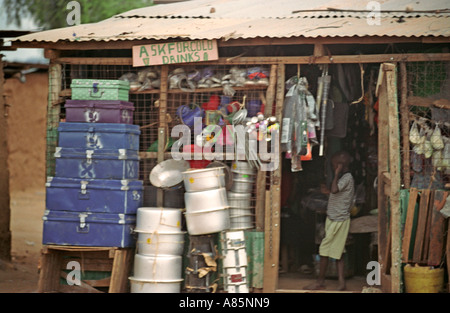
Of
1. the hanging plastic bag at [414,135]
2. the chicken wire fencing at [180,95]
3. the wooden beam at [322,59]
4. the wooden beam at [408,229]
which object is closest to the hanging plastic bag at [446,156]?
the hanging plastic bag at [414,135]

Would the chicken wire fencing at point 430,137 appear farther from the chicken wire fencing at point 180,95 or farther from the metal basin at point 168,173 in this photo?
the metal basin at point 168,173

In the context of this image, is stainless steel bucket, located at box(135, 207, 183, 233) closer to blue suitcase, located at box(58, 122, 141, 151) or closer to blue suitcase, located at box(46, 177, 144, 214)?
blue suitcase, located at box(46, 177, 144, 214)

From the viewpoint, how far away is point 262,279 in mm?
8555

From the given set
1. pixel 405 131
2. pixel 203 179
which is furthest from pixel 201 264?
pixel 405 131

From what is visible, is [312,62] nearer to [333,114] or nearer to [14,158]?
[333,114]

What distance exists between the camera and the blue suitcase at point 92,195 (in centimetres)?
856

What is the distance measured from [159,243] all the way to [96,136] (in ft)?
4.81

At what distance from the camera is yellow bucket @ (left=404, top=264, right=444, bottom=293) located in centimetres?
772

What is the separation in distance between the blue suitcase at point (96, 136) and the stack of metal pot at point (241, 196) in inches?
51.0

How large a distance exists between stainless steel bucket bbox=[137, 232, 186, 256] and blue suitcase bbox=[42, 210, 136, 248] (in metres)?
0.21

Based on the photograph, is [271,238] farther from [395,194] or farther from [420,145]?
[420,145]

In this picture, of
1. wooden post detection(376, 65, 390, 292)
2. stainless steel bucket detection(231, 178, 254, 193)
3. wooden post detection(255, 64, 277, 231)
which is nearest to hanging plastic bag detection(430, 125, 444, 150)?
wooden post detection(376, 65, 390, 292)

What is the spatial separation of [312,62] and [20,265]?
19.7 ft

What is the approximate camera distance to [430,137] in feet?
26.7
